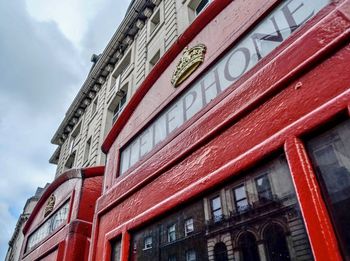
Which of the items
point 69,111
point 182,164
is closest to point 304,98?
point 182,164

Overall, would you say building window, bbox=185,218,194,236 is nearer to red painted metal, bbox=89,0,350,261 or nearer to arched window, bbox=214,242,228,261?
red painted metal, bbox=89,0,350,261

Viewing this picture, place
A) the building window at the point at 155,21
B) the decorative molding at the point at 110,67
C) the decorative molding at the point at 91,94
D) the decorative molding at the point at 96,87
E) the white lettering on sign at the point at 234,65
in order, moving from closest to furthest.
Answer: the white lettering on sign at the point at 234,65, the building window at the point at 155,21, the decorative molding at the point at 110,67, the decorative molding at the point at 96,87, the decorative molding at the point at 91,94

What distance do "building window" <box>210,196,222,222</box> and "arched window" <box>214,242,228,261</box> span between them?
0.52ft

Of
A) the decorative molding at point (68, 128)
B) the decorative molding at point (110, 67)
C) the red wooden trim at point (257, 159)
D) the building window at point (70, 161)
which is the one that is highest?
the decorative molding at point (110, 67)

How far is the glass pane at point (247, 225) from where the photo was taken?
4.89 ft

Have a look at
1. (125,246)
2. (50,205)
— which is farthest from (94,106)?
(125,246)

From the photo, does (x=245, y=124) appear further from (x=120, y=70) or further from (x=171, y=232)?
(x=120, y=70)

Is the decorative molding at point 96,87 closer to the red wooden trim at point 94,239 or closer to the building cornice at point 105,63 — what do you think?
the building cornice at point 105,63

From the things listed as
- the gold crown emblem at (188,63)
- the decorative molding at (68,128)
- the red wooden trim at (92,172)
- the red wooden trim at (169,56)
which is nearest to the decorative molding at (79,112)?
the decorative molding at (68,128)

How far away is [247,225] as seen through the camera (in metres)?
1.70

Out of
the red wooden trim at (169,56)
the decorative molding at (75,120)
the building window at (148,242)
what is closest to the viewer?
the building window at (148,242)

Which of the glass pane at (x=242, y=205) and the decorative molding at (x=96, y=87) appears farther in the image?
the decorative molding at (x=96, y=87)

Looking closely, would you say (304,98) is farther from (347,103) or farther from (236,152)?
(236,152)

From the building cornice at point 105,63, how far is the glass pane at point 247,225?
37.5ft
